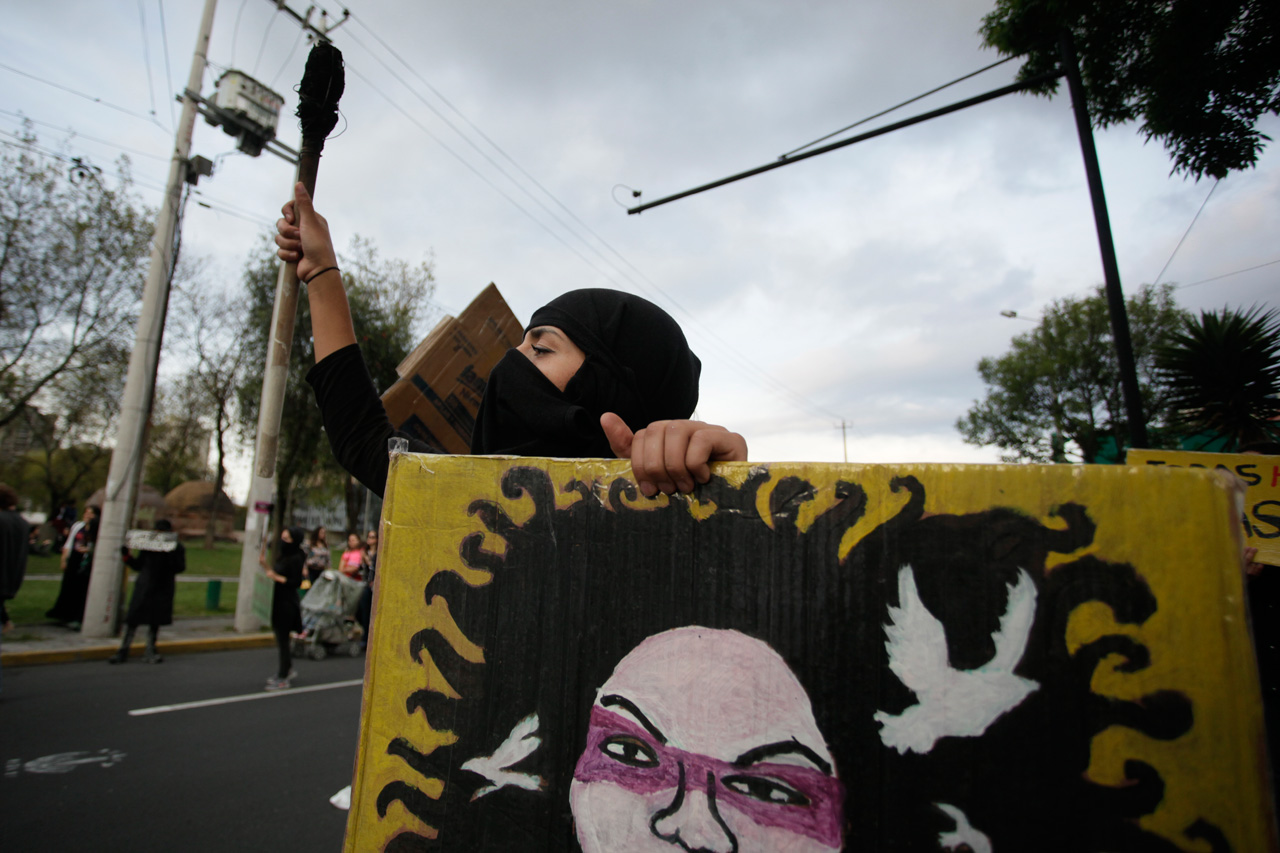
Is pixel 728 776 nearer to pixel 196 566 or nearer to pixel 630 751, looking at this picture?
pixel 630 751

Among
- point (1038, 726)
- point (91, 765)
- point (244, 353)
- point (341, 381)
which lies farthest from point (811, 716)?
point (244, 353)

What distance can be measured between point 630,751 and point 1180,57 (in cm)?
868

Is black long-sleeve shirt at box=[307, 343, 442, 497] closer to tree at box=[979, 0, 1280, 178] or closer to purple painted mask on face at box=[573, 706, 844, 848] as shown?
purple painted mask on face at box=[573, 706, 844, 848]

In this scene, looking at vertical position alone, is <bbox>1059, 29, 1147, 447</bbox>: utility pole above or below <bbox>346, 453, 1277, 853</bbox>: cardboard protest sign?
above

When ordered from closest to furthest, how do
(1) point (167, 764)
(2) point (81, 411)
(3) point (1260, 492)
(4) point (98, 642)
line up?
(3) point (1260, 492)
(1) point (167, 764)
(4) point (98, 642)
(2) point (81, 411)

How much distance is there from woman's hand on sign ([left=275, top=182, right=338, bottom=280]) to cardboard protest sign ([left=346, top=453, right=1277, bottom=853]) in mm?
642

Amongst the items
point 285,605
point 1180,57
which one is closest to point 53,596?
point 285,605

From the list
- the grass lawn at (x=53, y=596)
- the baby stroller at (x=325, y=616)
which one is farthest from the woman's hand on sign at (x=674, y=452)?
the grass lawn at (x=53, y=596)

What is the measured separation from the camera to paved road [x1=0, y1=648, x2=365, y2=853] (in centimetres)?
329

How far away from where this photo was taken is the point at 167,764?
14.0 ft

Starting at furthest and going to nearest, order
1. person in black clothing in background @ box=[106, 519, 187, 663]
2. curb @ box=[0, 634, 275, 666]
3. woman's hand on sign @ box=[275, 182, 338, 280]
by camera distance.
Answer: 1. person in black clothing in background @ box=[106, 519, 187, 663]
2. curb @ box=[0, 634, 275, 666]
3. woman's hand on sign @ box=[275, 182, 338, 280]

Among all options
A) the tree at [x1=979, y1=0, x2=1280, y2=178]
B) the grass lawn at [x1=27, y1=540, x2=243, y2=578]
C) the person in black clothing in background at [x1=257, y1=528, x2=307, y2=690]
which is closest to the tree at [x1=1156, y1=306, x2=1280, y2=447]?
the tree at [x1=979, y1=0, x2=1280, y2=178]

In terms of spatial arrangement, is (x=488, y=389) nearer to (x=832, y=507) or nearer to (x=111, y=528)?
(x=832, y=507)

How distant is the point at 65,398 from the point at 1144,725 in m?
24.3
